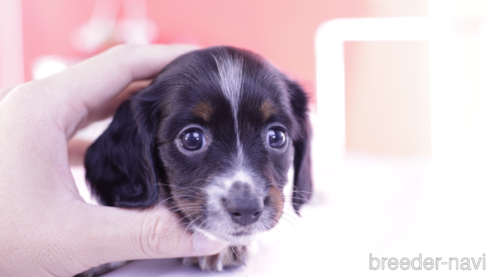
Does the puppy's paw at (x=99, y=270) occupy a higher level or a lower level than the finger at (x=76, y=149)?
lower

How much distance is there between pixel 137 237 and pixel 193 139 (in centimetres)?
43

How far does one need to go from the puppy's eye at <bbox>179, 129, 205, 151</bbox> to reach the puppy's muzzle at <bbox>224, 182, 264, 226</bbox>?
10.6 inches

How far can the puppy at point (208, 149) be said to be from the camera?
1.62m

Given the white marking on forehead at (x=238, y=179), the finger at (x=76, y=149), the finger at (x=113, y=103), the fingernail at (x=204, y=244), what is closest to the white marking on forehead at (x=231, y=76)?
the white marking on forehead at (x=238, y=179)

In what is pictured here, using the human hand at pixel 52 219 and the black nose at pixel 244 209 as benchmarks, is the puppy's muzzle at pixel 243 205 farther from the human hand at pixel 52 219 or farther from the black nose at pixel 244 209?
the human hand at pixel 52 219

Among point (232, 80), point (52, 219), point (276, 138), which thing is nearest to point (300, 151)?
point (276, 138)

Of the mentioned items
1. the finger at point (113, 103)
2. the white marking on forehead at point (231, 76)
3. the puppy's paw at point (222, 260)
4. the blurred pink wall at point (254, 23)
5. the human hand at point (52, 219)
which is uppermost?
the blurred pink wall at point (254, 23)

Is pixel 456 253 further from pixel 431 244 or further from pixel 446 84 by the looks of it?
pixel 446 84

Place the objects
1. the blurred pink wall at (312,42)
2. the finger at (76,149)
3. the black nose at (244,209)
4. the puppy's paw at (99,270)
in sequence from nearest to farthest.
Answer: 1. the black nose at (244,209)
2. the puppy's paw at (99,270)
3. the finger at (76,149)
4. the blurred pink wall at (312,42)

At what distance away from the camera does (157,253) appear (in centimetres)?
163

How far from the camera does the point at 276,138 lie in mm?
1864

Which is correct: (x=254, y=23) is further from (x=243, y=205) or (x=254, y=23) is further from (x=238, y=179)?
(x=243, y=205)

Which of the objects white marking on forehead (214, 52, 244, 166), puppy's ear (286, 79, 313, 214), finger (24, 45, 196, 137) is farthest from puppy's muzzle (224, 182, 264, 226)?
finger (24, 45, 196, 137)

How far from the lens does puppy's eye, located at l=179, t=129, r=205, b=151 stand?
1.75 metres
